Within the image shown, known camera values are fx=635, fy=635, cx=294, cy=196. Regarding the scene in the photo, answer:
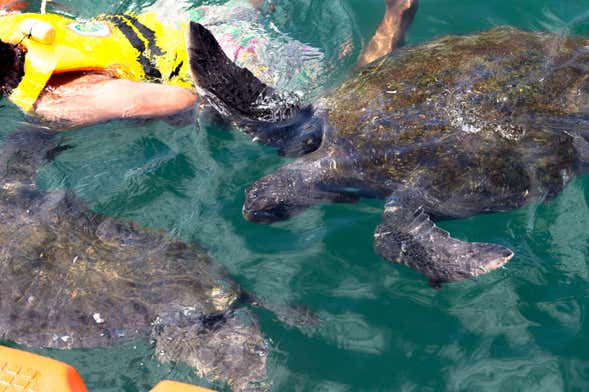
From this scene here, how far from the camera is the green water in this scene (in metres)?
4.38

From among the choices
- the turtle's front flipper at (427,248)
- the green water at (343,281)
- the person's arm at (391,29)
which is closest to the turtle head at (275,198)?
the green water at (343,281)

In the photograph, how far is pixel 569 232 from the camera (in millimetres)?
5152

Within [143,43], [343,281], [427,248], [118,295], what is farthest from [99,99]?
[427,248]

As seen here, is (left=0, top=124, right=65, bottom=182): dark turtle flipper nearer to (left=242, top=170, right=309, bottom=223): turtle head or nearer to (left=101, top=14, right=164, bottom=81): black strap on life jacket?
(left=101, top=14, right=164, bottom=81): black strap on life jacket

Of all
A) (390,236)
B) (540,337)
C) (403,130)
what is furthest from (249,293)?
(540,337)

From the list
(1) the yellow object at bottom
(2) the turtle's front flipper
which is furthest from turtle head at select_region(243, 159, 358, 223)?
(1) the yellow object at bottom

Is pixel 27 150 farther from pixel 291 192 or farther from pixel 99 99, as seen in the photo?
pixel 291 192

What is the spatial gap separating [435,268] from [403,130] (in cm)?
119

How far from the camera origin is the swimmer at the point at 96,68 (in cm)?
538

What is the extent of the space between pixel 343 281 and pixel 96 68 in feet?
9.41

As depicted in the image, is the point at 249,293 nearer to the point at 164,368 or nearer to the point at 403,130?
the point at 164,368

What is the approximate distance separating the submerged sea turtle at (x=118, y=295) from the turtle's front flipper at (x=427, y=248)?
1218 mm

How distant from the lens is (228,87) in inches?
207

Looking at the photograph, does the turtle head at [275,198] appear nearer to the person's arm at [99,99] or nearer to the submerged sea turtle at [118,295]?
the submerged sea turtle at [118,295]
